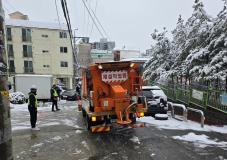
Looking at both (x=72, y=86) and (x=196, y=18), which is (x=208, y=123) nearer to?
(x=196, y=18)

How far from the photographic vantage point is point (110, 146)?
26.1ft

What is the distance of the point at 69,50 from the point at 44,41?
15.7 ft

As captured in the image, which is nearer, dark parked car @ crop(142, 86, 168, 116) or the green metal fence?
the green metal fence

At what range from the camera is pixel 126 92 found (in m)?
9.39

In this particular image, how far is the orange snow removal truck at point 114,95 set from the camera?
9.06 metres

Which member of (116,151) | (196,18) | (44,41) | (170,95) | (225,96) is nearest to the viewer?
(116,151)

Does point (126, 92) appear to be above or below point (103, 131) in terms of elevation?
above

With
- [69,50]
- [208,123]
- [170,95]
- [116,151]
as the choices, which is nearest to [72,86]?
[69,50]

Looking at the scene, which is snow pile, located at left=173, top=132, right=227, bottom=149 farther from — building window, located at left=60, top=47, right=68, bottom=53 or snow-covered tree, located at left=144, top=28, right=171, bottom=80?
building window, located at left=60, top=47, right=68, bottom=53

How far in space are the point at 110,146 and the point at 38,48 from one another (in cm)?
4289

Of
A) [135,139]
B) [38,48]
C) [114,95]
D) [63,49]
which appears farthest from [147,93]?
[38,48]

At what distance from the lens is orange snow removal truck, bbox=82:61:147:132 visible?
29.7 ft

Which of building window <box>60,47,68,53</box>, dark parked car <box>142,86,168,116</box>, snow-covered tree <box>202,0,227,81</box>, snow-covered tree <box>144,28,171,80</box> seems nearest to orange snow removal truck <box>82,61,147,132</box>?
dark parked car <box>142,86,168,116</box>

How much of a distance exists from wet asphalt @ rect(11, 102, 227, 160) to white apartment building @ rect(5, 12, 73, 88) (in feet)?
127
